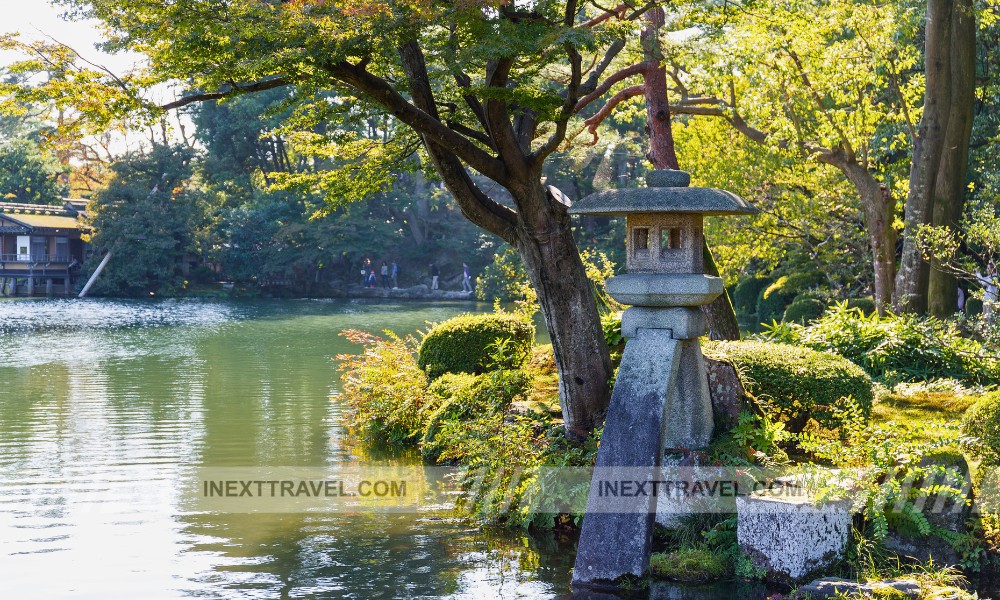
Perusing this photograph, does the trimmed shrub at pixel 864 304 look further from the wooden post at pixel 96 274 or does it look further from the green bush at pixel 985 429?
the wooden post at pixel 96 274

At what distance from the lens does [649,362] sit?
7129mm

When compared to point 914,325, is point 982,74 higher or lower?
higher

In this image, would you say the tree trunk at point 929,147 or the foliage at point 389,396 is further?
the tree trunk at point 929,147

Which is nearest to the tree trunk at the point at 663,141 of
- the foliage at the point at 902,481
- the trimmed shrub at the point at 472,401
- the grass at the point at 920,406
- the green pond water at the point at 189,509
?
the grass at the point at 920,406

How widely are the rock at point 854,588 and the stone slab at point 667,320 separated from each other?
1973mm

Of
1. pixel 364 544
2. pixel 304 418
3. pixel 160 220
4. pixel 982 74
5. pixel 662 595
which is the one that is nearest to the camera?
pixel 662 595

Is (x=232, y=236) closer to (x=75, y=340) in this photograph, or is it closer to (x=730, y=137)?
(x=75, y=340)

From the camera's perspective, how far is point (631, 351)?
7.21 meters

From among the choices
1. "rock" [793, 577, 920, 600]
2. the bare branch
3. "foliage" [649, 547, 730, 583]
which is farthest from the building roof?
"rock" [793, 577, 920, 600]

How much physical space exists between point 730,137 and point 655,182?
13.2 m

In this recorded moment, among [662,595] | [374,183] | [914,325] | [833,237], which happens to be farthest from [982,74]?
[662,595]

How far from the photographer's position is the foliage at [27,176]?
50.4 metres

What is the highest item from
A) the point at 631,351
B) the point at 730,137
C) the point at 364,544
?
the point at 730,137

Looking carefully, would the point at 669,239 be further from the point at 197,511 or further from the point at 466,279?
the point at 466,279
